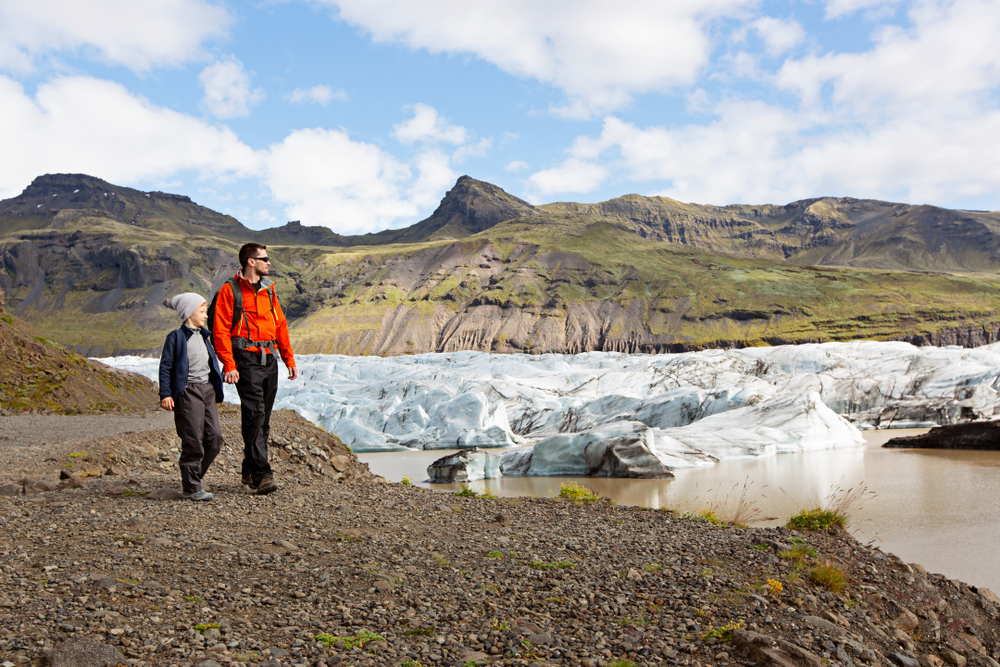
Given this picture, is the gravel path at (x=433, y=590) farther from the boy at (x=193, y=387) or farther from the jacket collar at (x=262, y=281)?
the jacket collar at (x=262, y=281)

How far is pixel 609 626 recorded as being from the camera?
158 inches

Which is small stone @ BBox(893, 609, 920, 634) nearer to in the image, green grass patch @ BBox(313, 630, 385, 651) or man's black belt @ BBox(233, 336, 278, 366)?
green grass patch @ BBox(313, 630, 385, 651)

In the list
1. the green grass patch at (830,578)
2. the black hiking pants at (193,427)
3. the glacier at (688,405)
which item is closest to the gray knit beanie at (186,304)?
the black hiking pants at (193,427)

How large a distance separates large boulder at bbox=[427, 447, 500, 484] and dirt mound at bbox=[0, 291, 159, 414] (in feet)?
44.6

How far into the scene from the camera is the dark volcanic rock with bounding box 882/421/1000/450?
2200 cm

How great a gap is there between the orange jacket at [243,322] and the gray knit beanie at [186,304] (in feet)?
0.90

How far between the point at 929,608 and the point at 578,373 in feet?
117

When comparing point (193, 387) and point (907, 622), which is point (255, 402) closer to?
point (193, 387)

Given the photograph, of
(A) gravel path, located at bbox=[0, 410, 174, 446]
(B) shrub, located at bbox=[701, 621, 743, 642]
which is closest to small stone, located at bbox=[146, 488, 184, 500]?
(B) shrub, located at bbox=[701, 621, 743, 642]

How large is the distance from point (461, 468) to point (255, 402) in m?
11.1

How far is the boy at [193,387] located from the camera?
6.58 m

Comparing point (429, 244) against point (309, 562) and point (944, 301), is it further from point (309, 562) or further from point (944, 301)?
point (309, 562)

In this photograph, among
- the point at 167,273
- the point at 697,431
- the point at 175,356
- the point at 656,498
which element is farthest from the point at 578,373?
the point at 167,273

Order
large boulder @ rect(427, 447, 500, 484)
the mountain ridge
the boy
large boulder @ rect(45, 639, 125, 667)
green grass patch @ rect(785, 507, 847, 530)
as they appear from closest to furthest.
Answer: large boulder @ rect(45, 639, 125, 667), the boy, green grass patch @ rect(785, 507, 847, 530), large boulder @ rect(427, 447, 500, 484), the mountain ridge
